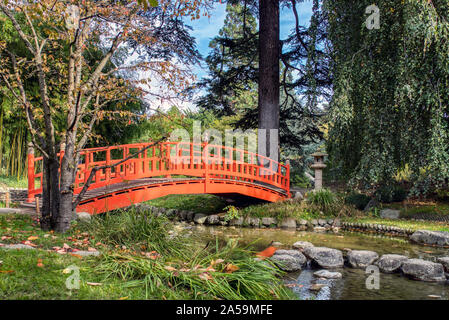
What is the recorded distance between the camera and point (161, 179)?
8.21m

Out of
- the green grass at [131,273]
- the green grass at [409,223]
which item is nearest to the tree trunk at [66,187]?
the green grass at [131,273]

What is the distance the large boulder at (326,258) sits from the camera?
5234 mm

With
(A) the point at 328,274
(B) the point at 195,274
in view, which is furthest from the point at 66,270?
(A) the point at 328,274

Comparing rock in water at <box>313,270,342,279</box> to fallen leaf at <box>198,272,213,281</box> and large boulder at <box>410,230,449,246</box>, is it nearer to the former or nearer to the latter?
fallen leaf at <box>198,272,213,281</box>

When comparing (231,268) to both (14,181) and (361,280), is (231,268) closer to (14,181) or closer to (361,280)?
(361,280)

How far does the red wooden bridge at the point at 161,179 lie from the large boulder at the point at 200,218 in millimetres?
1052

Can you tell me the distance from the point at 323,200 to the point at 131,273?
273 inches

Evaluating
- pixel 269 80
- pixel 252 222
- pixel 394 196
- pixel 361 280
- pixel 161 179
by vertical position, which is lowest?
pixel 252 222

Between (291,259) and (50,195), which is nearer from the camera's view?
(291,259)

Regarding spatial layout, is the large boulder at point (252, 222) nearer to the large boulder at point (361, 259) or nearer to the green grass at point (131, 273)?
the large boulder at point (361, 259)
